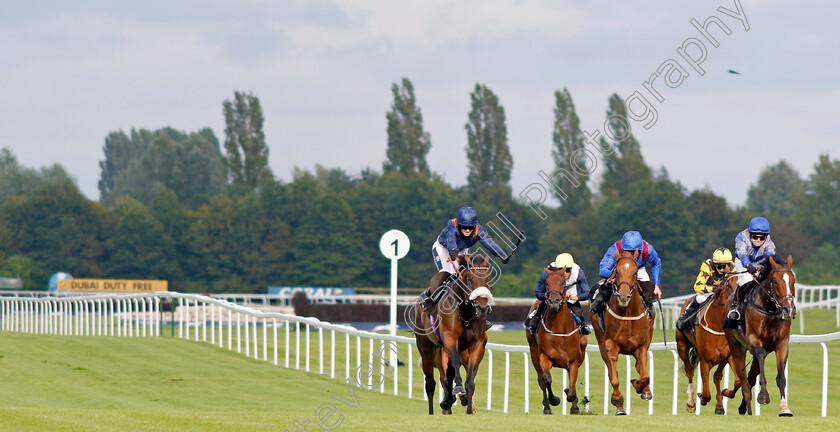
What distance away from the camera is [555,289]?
1164 cm

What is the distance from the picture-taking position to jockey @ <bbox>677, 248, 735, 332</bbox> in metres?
12.8

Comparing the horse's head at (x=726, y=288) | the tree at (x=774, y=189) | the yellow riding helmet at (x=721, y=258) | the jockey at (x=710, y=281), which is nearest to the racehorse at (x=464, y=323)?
the horse's head at (x=726, y=288)

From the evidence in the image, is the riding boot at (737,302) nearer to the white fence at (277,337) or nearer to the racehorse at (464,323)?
the white fence at (277,337)

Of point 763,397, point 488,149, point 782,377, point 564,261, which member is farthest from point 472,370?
point 488,149

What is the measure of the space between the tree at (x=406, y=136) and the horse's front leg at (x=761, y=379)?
57169mm

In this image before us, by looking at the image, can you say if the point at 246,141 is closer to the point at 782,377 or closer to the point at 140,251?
the point at 140,251

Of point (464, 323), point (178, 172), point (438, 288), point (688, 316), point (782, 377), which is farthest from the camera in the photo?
point (178, 172)

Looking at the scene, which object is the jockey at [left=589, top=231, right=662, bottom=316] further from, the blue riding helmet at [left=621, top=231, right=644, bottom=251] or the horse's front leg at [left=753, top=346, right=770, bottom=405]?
the horse's front leg at [left=753, top=346, right=770, bottom=405]

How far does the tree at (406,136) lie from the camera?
A: 67875mm

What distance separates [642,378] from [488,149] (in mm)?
56860

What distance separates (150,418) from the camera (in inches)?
389

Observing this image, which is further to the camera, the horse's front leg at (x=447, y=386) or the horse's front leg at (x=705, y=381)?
the horse's front leg at (x=705, y=381)

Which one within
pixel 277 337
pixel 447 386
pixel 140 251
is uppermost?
pixel 447 386

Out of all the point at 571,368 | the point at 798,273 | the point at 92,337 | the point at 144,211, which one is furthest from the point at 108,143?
the point at 571,368
